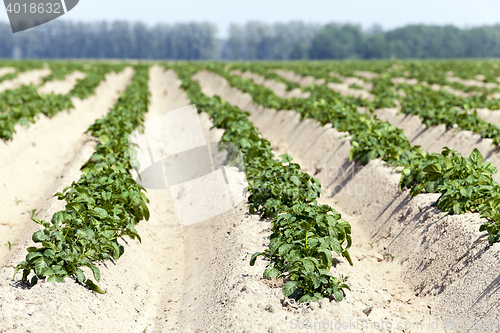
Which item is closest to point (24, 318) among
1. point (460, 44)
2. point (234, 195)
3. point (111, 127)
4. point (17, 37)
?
point (234, 195)

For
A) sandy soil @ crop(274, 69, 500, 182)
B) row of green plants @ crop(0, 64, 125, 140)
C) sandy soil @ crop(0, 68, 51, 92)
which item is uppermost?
sandy soil @ crop(274, 69, 500, 182)

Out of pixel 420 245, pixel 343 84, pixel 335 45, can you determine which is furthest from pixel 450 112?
pixel 335 45

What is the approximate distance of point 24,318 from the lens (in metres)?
4.24

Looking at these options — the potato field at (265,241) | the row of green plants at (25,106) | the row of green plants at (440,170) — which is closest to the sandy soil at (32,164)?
the potato field at (265,241)

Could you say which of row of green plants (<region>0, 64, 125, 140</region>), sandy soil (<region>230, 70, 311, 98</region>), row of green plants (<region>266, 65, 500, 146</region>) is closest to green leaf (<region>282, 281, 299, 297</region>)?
row of green plants (<region>266, 65, 500, 146</region>)

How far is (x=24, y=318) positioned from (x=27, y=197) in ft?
17.8

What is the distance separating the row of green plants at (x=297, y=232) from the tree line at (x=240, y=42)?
11121cm

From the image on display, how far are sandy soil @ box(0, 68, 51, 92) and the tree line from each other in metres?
89.3

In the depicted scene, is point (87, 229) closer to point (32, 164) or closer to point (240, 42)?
point (32, 164)

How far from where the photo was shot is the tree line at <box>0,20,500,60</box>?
4540 inches

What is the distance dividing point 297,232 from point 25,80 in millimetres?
32669

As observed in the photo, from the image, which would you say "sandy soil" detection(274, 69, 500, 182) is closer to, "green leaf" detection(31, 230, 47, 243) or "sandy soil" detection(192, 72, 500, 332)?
"sandy soil" detection(192, 72, 500, 332)

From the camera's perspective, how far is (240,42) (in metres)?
137

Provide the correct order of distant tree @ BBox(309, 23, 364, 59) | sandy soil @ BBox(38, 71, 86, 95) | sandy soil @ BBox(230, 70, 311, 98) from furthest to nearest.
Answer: distant tree @ BBox(309, 23, 364, 59), sandy soil @ BBox(38, 71, 86, 95), sandy soil @ BBox(230, 70, 311, 98)
